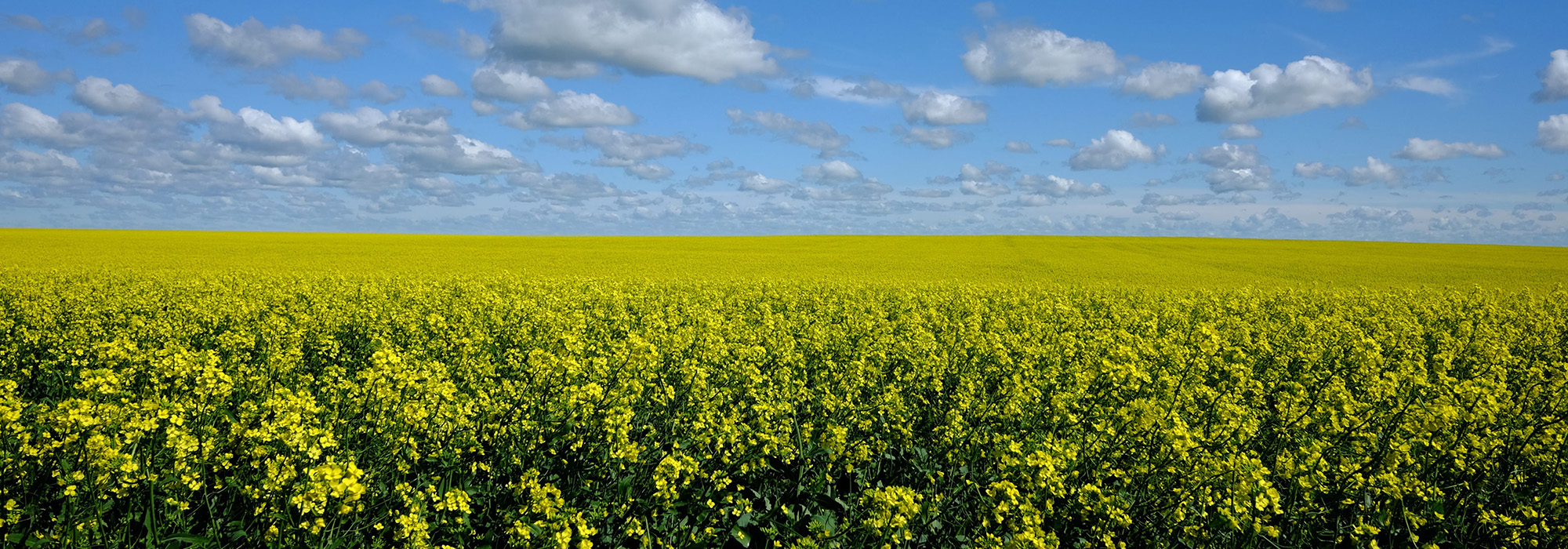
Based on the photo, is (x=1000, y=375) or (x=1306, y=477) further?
(x=1000, y=375)

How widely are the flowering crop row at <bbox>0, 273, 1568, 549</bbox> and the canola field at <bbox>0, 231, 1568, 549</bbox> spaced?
0.04m

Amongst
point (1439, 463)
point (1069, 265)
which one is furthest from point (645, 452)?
point (1069, 265)

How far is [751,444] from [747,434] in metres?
0.45

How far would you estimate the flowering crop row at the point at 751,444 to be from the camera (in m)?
4.18

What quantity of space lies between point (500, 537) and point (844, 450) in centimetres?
255

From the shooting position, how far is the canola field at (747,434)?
4.22 m

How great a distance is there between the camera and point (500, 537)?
4738 millimetres

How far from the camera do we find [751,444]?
520 centimetres

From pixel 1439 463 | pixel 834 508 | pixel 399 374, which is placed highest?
pixel 399 374

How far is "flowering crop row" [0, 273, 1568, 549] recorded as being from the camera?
4180mm

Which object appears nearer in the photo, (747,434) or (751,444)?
(751,444)

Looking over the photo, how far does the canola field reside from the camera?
4.22 m

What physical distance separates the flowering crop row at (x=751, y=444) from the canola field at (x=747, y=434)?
4 cm

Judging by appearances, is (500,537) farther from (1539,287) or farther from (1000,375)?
(1539,287)
